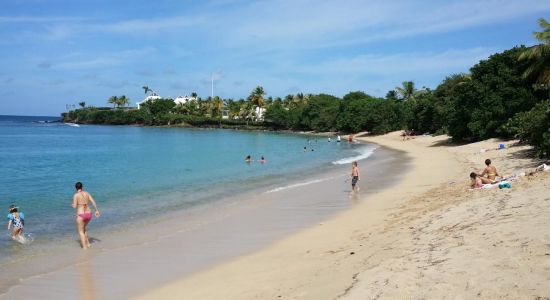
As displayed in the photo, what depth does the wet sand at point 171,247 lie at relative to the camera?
28.9 feet

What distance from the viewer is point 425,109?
61688mm

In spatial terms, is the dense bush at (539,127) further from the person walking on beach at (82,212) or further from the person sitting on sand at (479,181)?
the person walking on beach at (82,212)

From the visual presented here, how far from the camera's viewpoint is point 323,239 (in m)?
11.4

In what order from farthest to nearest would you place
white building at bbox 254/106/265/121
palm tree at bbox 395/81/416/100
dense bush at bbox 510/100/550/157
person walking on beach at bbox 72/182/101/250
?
white building at bbox 254/106/265/121 → palm tree at bbox 395/81/416/100 → dense bush at bbox 510/100/550/157 → person walking on beach at bbox 72/182/101/250

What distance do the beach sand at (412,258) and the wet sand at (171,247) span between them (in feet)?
2.27

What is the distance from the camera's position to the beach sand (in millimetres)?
5902

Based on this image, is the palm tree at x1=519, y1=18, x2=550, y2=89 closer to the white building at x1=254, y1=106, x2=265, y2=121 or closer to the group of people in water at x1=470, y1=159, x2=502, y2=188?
the group of people in water at x1=470, y1=159, x2=502, y2=188

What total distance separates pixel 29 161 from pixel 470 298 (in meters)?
42.5

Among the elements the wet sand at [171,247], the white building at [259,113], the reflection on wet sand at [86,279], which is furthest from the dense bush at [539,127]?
the white building at [259,113]

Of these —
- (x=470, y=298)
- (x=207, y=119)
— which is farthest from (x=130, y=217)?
(x=207, y=119)

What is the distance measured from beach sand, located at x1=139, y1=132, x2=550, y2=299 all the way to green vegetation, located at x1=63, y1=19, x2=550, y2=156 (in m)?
10.1

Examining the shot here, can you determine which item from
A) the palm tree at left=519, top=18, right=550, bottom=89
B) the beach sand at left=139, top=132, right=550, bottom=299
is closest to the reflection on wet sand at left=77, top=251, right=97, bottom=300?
the beach sand at left=139, top=132, right=550, bottom=299

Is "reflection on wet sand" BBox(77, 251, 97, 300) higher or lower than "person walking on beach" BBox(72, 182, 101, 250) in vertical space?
lower

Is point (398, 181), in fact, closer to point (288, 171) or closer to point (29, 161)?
point (288, 171)
